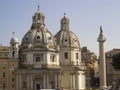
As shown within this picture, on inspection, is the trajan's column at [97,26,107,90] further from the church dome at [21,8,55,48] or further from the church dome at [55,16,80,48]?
the church dome at [21,8,55,48]

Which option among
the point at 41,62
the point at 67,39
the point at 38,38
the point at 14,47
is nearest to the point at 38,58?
the point at 41,62

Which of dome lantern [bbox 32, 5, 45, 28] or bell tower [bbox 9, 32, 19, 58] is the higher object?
dome lantern [bbox 32, 5, 45, 28]

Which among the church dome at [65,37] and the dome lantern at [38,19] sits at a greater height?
→ the dome lantern at [38,19]

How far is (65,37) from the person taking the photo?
88.8 m

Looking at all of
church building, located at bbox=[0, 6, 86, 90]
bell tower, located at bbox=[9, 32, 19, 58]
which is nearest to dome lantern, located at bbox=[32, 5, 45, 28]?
church building, located at bbox=[0, 6, 86, 90]

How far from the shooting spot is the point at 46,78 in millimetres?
79562

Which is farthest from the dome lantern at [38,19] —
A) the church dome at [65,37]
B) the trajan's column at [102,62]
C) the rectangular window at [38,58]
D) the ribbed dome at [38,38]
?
the trajan's column at [102,62]

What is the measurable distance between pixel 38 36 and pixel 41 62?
5.59 meters

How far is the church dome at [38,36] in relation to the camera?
268ft

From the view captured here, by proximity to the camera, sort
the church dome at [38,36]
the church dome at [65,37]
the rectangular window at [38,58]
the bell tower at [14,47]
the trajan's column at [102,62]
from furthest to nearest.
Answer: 1. the church dome at [65,37]
2. the church dome at [38,36]
3. the bell tower at [14,47]
4. the rectangular window at [38,58]
5. the trajan's column at [102,62]

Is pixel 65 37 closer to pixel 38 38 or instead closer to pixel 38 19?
pixel 38 19

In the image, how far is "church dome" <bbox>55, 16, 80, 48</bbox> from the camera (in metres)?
88.0

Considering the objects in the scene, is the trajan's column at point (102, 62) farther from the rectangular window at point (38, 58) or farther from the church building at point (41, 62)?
the rectangular window at point (38, 58)

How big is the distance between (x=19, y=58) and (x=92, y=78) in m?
35.2
